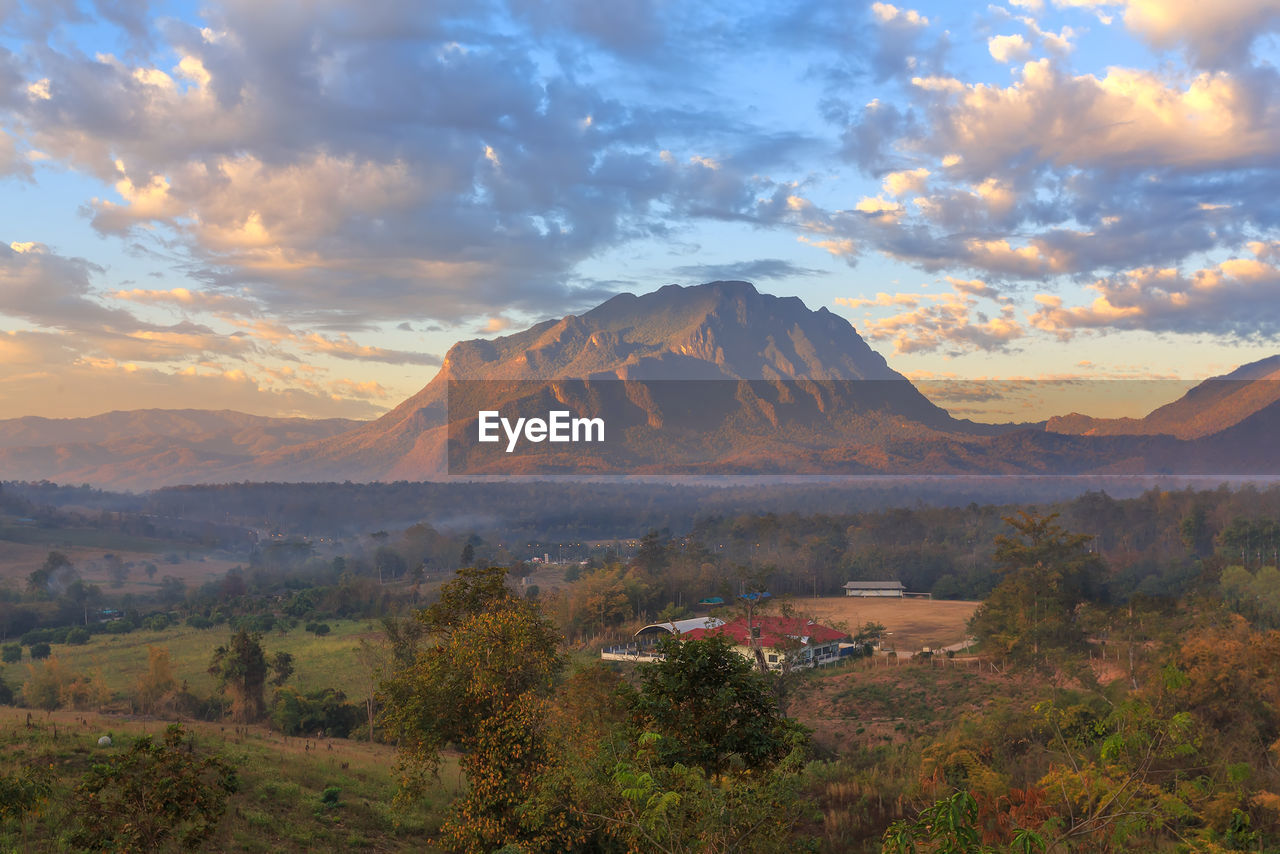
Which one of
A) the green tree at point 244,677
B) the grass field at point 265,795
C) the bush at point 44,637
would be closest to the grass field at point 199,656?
the bush at point 44,637

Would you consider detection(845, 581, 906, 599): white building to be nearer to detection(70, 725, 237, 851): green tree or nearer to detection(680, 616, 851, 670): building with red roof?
detection(680, 616, 851, 670): building with red roof

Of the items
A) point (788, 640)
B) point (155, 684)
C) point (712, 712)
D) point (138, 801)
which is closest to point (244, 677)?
point (155, 684)

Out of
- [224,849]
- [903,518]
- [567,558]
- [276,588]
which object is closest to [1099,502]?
[903,518]

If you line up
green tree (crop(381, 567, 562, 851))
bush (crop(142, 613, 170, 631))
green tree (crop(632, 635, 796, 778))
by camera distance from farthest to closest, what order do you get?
1. bush (crop(142, 613, 170, 631))
2. green tree (crop(381, 567, 562, 851))
3. green tree (crop(632, 635, 796, 778))

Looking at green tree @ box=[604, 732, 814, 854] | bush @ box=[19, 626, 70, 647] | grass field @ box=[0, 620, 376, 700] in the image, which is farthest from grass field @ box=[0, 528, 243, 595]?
green tree @ box=[604, 732, 814, 854]

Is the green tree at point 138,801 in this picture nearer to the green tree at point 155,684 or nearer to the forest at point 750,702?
the forest at point 750,702

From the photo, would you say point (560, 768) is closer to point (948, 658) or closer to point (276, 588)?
point (948, 658)
